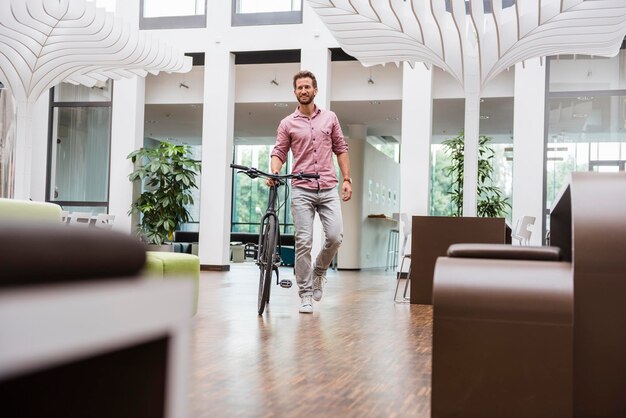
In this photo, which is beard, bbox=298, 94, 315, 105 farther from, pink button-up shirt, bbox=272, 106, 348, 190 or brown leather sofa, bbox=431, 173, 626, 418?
brown leather sofa, bbox=431, 173, 626, 418

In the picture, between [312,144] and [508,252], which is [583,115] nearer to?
[312,144]

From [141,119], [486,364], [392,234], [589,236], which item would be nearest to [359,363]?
[486,364]

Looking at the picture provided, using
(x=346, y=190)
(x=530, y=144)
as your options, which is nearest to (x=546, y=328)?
(x=346, y=190)

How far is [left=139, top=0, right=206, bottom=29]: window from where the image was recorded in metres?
12.1

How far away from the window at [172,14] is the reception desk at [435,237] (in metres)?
7.39

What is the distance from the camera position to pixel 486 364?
1666mm

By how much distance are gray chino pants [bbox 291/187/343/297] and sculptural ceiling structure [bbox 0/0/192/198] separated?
173 inches

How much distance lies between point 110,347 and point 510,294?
3.96ft

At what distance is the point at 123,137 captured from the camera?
12203 mm

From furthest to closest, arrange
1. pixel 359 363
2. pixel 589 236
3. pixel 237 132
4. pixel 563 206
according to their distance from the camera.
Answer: pixel 237 132
pixel 359 363
pixel 563 206
pixel 589 236

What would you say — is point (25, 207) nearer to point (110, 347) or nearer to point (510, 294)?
point (510, 294)

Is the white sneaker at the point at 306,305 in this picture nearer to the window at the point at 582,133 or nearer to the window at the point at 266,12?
the window at the point at 582,133

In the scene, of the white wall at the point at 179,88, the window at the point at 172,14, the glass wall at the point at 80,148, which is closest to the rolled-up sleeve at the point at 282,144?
the window at the point at 172,14

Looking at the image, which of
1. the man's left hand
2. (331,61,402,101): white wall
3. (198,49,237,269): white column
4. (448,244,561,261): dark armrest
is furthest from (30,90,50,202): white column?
(448,244,561,261): dark armrest
